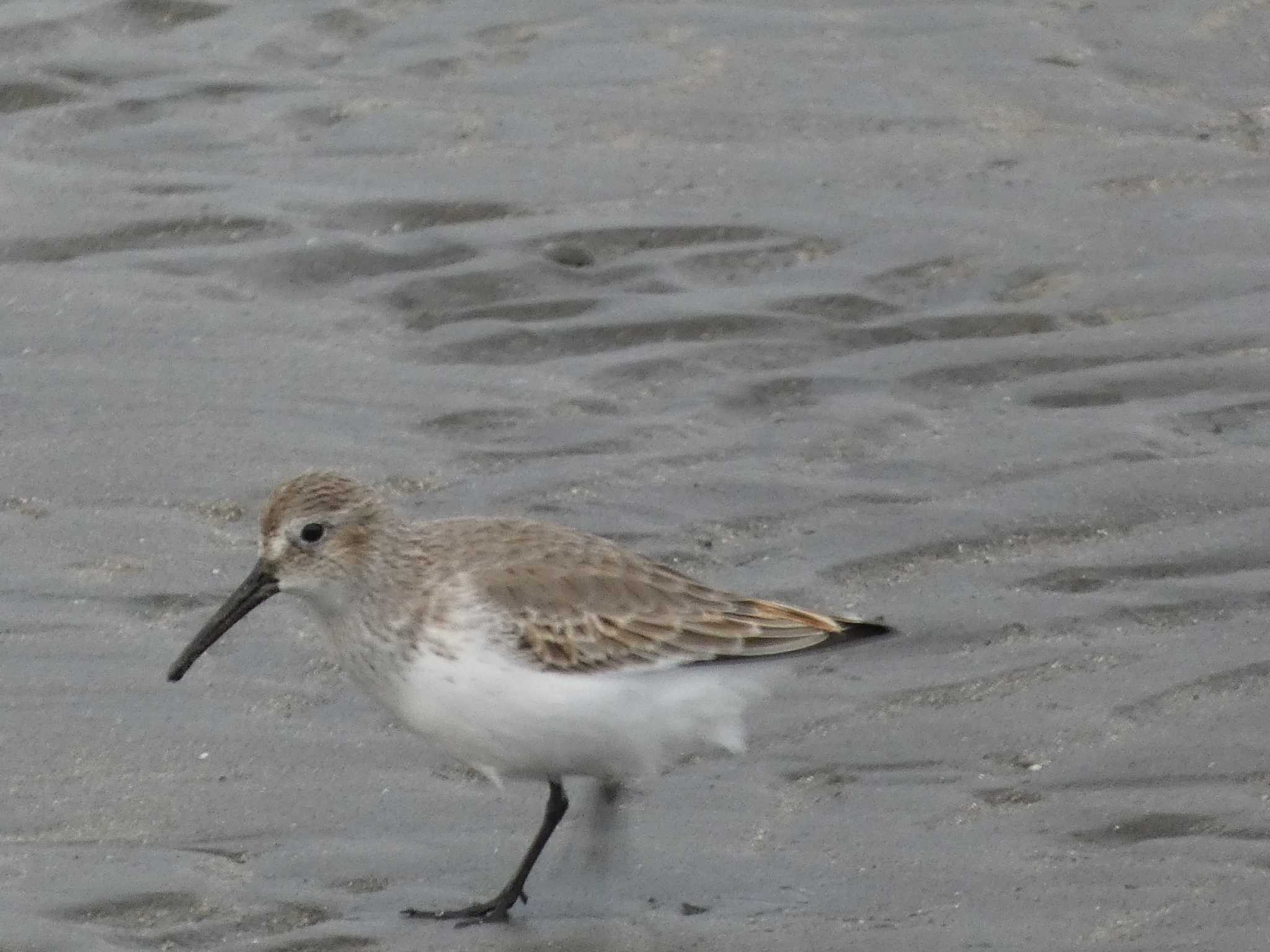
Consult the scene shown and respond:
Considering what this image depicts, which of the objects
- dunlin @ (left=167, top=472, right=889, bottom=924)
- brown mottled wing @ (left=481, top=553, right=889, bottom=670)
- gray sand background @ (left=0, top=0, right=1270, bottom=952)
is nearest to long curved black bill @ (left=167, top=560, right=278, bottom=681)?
dunlin @ (left=167, top=472, right=889, bottom=924)

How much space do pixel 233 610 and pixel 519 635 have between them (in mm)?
706

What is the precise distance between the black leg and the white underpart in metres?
0.11

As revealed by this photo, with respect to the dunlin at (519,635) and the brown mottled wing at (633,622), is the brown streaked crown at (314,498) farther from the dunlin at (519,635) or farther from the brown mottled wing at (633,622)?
the brown mottled wing at (633,622)

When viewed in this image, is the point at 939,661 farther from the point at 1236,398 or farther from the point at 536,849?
the point at 1236,398

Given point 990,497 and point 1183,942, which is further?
point 990,497

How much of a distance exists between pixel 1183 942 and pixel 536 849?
4.89 feet

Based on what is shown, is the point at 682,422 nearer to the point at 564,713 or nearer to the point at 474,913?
the point at 564,713

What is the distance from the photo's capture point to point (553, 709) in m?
5.59

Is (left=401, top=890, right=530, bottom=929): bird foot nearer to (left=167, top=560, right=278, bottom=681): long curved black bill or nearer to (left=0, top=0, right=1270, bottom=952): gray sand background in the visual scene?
(left=0, top=0, right=1270, bottom=952): gray sand background

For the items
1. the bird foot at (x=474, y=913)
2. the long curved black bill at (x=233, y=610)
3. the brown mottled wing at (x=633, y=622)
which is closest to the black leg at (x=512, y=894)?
the bird foot at (x=474, y=913)

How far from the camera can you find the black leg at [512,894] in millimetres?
5434

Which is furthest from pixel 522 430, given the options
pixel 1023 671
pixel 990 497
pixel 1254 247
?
pixel 1254 247

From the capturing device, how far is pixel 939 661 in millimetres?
6391

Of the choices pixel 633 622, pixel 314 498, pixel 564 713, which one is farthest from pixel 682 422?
pixel 564 713
